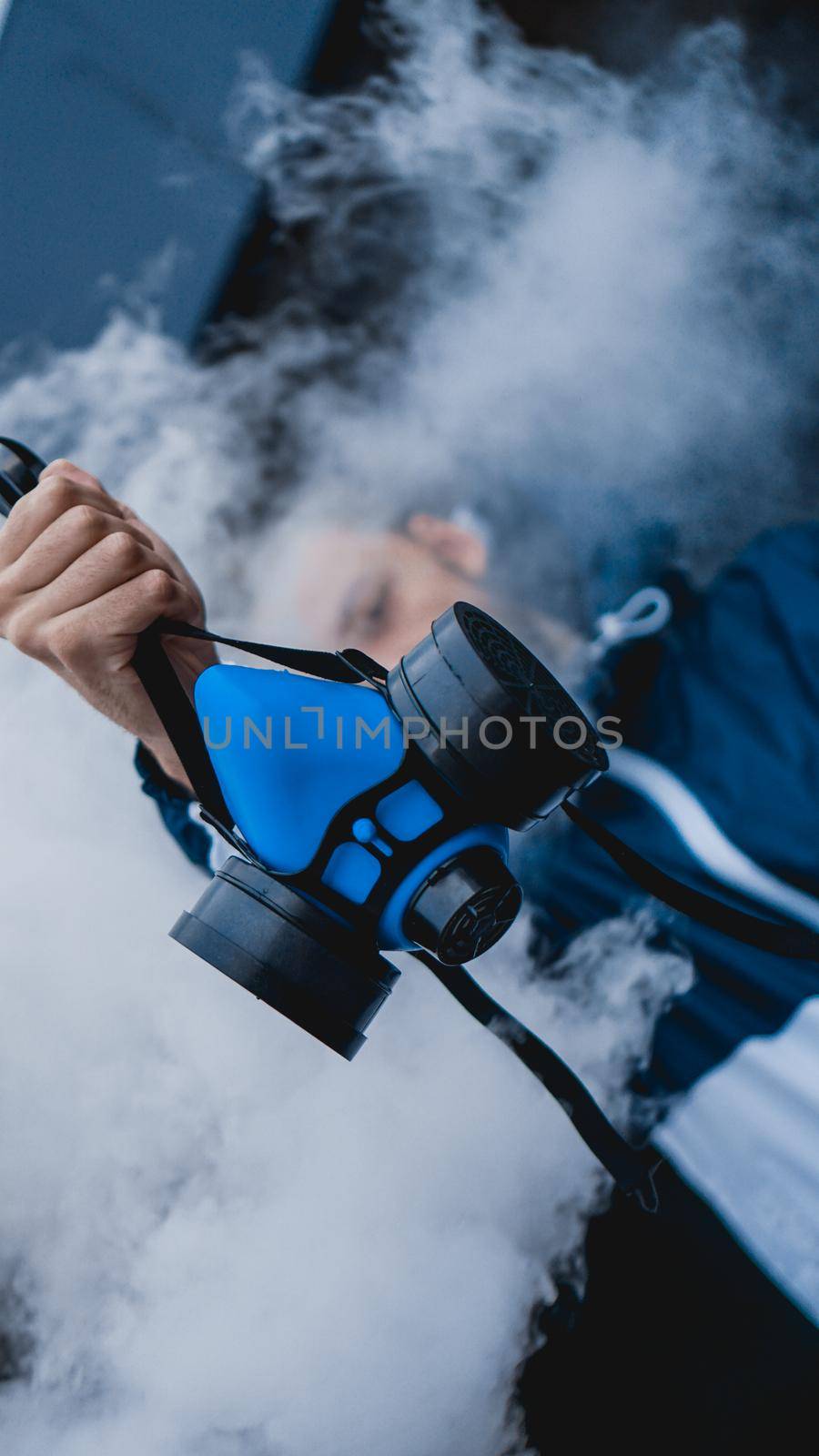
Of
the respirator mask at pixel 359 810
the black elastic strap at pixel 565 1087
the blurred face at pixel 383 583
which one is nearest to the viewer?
the respirator mask at pixel 359 810

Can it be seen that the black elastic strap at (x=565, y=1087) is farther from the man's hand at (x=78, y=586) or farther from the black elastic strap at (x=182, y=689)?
the man's hand at (x=78, y=586)

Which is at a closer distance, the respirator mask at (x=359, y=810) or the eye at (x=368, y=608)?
the respirator mask at (x=359, y=810)

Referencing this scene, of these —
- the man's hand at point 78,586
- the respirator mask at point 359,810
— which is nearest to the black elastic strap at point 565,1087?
the respirator mask at point 359,810

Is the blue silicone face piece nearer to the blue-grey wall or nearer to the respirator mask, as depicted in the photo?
the respirator mask

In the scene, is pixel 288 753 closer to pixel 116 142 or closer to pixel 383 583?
pixel 383 583

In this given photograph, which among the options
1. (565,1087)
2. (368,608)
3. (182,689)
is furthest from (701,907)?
(368,608)

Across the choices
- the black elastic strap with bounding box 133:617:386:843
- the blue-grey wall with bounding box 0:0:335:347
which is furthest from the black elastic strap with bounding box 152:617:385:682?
the blue-grey wall with bounding box 0:0:335:347

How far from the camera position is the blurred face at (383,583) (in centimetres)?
139

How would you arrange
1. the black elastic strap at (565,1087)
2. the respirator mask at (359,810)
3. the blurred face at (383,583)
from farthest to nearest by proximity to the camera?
the blurred face at (383,583) → the black elastic strap at (565,1087) → the respirator mask at (359,810)

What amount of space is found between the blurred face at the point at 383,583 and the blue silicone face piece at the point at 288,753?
2.27 feet

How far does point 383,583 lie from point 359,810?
84 cm

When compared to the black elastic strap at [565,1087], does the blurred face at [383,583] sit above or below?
above

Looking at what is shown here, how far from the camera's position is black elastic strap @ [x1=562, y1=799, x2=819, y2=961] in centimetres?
69

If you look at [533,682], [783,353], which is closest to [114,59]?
[783,353]
